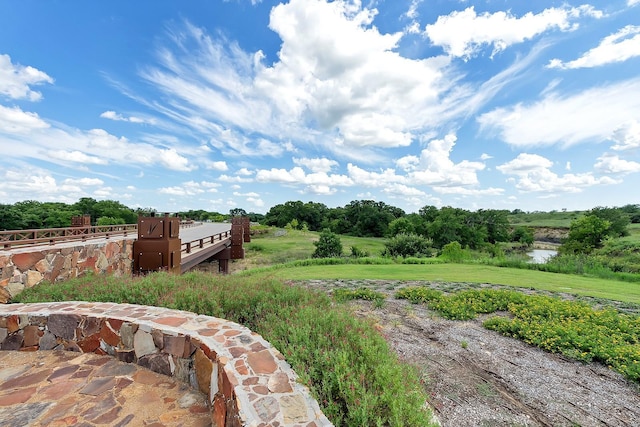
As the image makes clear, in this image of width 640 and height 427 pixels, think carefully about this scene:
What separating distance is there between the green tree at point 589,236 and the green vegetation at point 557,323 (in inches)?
1518

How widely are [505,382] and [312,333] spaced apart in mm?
2501

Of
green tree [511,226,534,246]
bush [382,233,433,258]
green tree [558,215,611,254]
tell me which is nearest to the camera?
bush [382,233,433,258]

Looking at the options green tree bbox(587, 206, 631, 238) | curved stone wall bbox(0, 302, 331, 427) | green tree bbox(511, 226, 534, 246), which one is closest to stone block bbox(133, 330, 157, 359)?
curved stone wall bbox(0, 302, 331, 427)

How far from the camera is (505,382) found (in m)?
3.61

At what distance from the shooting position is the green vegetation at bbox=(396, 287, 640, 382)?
13.9ft

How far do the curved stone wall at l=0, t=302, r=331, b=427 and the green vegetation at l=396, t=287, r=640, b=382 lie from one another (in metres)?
4.43

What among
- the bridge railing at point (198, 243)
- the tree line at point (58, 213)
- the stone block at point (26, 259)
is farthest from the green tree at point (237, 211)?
the stone block at point (26, 259)

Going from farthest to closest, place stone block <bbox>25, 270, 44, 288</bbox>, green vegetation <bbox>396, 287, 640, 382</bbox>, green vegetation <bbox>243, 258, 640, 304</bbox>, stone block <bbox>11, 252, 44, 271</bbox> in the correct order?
1. green vegetation <bbox>243, 258, 640, 304</bbox>
2. stone block <bbox>25, 270, 44, 288</bbox>
3. stone block <bbox>11, 252, 44, 271</bbox>
4. green vegetation <bbox>396, 287, 640, 382</bbox>

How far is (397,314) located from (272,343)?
3587mm

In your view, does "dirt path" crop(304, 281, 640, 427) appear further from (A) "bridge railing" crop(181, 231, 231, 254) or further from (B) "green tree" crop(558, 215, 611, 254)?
(B) "green tree" crop(558, 215, 611, 254)

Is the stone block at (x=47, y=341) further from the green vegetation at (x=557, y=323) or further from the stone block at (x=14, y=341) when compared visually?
the green vegetation at (x=557, y=323)

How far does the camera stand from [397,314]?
239 inches

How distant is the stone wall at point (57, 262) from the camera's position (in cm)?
607

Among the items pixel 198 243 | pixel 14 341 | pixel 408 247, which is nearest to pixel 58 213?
pixel 198 243
